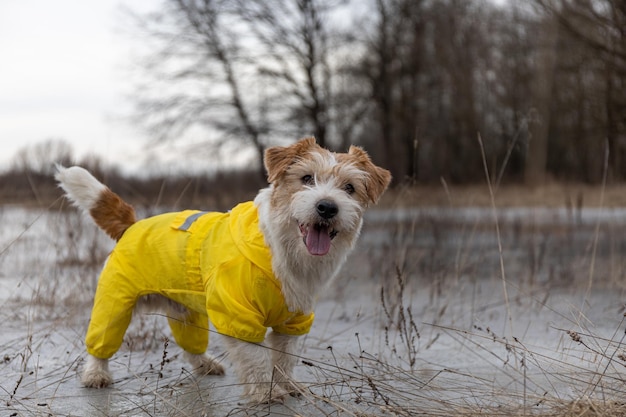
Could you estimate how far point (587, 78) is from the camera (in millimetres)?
24047

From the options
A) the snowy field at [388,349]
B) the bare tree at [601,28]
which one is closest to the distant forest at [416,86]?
the bare tree at [601,28]

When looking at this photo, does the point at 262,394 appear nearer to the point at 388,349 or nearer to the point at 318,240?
the point at 318,240

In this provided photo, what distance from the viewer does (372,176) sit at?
3.88 m

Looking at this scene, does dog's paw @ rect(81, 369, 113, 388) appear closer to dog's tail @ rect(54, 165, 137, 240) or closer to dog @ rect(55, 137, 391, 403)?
dog @ rect(55, 137, 391, 403)

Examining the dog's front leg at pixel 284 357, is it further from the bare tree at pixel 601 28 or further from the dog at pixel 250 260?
the bare tree at pixel 601 28

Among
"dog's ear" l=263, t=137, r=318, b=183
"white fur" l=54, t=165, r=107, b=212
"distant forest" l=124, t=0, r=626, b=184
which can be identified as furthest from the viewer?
"distant forest" l=124, t=0, r=626, b=184

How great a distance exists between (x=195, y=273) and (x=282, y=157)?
0.84 m

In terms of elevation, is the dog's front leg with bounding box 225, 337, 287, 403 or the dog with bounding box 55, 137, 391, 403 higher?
the dog with bounding box 55, 137, 391, 403

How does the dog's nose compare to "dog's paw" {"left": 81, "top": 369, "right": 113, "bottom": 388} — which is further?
"dog's paw" {"left": 81, "top": 369, "right": 113, "bottom": 388}

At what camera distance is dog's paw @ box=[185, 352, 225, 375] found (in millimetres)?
4172

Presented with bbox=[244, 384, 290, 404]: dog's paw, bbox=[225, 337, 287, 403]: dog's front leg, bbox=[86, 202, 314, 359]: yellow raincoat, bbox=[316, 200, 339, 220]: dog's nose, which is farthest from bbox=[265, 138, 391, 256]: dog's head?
bbox=[244, 384, 290, 404]: dog's paw

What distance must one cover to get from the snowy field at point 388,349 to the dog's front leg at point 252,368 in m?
0.09

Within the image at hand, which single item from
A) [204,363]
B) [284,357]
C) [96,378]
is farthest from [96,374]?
[284,357]

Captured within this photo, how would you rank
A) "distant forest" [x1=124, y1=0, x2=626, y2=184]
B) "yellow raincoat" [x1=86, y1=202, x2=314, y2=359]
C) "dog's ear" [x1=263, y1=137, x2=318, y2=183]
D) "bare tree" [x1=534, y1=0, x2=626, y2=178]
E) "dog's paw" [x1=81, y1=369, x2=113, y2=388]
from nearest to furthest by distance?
"yellow raincoat" [x1=86, y1=202, x2=314, y2=359]
"dog's ear" [x1=263, y1=137, x2=318, y2=183]
"dog's paw" [x1=81, y1=369, x2=113, y2=388]
"bare tree" [x1=534, y1=0, x2=626, y2=178]
"distant forest" [x1=124, y1=0, x2=626, y2=184]
